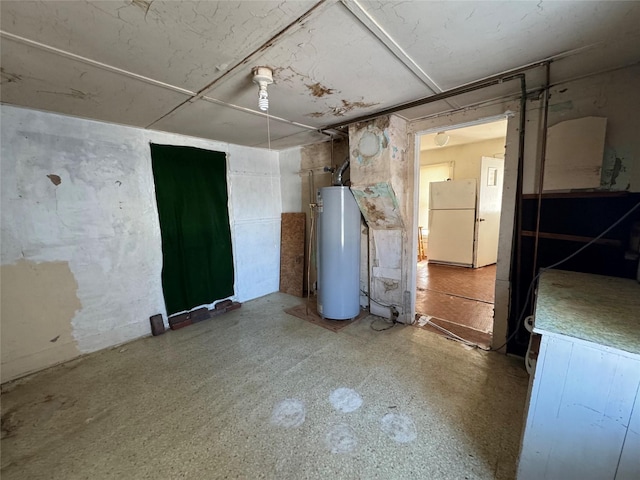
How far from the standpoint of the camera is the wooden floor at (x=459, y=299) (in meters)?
2.82

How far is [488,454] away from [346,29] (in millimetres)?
2353

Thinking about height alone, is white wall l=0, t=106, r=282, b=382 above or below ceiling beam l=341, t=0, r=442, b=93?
below

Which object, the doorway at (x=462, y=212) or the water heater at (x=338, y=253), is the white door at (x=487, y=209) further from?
the water heater at (x=338, y=253)

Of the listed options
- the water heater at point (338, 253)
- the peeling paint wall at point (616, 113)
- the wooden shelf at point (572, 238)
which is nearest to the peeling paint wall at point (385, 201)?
the water heater at point (338, 253)

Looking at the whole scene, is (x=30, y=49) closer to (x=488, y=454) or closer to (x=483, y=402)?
(x=488, y=454)

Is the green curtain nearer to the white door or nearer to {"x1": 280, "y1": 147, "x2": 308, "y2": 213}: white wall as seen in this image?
{"x1": 280, "y1": 147, "x2": 308, "y2": 213}: white wall

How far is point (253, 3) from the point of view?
3.39 ft

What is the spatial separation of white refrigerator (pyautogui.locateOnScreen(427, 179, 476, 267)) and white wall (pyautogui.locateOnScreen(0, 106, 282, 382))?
4.75 metres

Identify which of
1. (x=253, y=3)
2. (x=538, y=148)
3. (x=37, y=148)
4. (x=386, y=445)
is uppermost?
(x=253, y=3)

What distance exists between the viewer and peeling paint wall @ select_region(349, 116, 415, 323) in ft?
8.34

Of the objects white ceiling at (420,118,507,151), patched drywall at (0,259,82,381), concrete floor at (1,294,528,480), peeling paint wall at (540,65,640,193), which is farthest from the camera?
white ceiling at (420,118,507,151)

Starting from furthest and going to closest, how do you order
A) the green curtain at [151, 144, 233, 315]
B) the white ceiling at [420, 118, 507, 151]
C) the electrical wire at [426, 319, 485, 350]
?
the white ceiling at [420, 118, 507, 151]
the green curtain at [151, 144, 233, 315]
the electrical wire at [426, 319, 485, 350]

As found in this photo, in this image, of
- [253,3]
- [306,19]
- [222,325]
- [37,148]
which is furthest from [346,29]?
[222,325]

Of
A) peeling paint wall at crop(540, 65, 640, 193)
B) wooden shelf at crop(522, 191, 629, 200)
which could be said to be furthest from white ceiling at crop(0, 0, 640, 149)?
wooden shelf at crop(522, 191, 629, 200)
